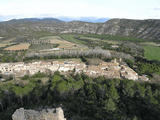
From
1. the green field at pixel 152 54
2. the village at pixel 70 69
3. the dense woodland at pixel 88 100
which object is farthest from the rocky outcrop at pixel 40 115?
the green field at pixel 152 54

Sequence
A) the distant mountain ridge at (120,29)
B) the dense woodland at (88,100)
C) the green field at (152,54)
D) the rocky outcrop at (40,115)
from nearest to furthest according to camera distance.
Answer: the rocky outcrop at (40,115) < the dense woodland at (88,100) < the green field at (152,54) < the distant mountain ridge at (120,29)

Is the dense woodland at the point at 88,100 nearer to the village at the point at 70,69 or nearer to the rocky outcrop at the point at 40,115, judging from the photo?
the rocky outcrop at the point at 40,115

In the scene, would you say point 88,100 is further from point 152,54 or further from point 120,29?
point 120,29

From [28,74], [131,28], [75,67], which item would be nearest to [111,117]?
[75,67]

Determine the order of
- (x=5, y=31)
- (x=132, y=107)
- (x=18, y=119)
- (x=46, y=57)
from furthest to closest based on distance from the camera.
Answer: (x=5, y=31) → (x=46, y=57) → (x=132, y=107) → (x=18, y=119)

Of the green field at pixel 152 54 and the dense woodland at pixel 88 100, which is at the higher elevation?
the dense woodland at pixel 88 100

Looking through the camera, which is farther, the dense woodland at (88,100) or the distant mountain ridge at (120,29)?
the distant mountain ridge at (120,29)

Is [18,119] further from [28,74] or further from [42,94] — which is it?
[28,74]

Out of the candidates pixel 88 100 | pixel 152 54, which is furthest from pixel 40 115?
pixel 152 54
